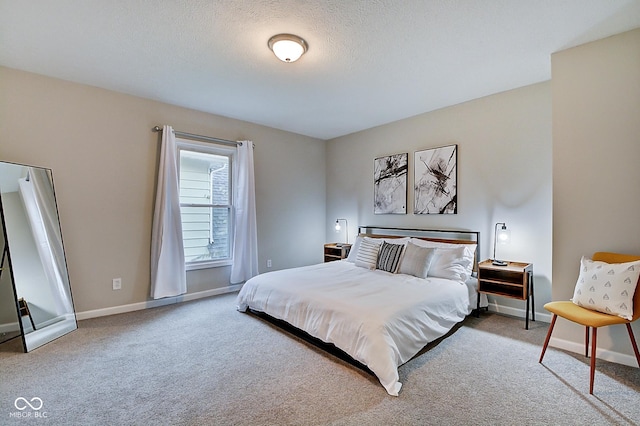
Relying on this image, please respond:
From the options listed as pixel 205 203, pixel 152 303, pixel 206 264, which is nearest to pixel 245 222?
pixel 205 203

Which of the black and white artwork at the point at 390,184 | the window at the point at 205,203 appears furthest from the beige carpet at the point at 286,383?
the black and white artwork at the point at 390,184

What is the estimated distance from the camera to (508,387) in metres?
2.01

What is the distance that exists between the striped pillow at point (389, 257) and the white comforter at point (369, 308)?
106 millimetres

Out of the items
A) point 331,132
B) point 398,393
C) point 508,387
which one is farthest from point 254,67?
point 508,387

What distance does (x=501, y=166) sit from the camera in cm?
352

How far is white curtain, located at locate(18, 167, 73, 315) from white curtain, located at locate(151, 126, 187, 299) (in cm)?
87

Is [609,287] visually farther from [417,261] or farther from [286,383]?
[286,383]

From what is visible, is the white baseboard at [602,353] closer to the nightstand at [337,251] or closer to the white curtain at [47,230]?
the nightstand at [337,251]

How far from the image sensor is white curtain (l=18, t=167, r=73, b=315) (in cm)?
285

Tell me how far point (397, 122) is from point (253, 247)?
3025mm

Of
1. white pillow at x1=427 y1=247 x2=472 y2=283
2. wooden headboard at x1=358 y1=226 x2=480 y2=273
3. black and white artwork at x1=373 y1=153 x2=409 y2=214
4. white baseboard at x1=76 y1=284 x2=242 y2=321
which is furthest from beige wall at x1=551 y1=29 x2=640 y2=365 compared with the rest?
white baseboard at x1=76 y1=284 x2=242 y2=321

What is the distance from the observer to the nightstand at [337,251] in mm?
4825

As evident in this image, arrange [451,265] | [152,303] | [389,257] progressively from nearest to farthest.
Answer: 1. [451,265]
2. [389,257]
3. [152,303]

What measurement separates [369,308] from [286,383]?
0.83 m
